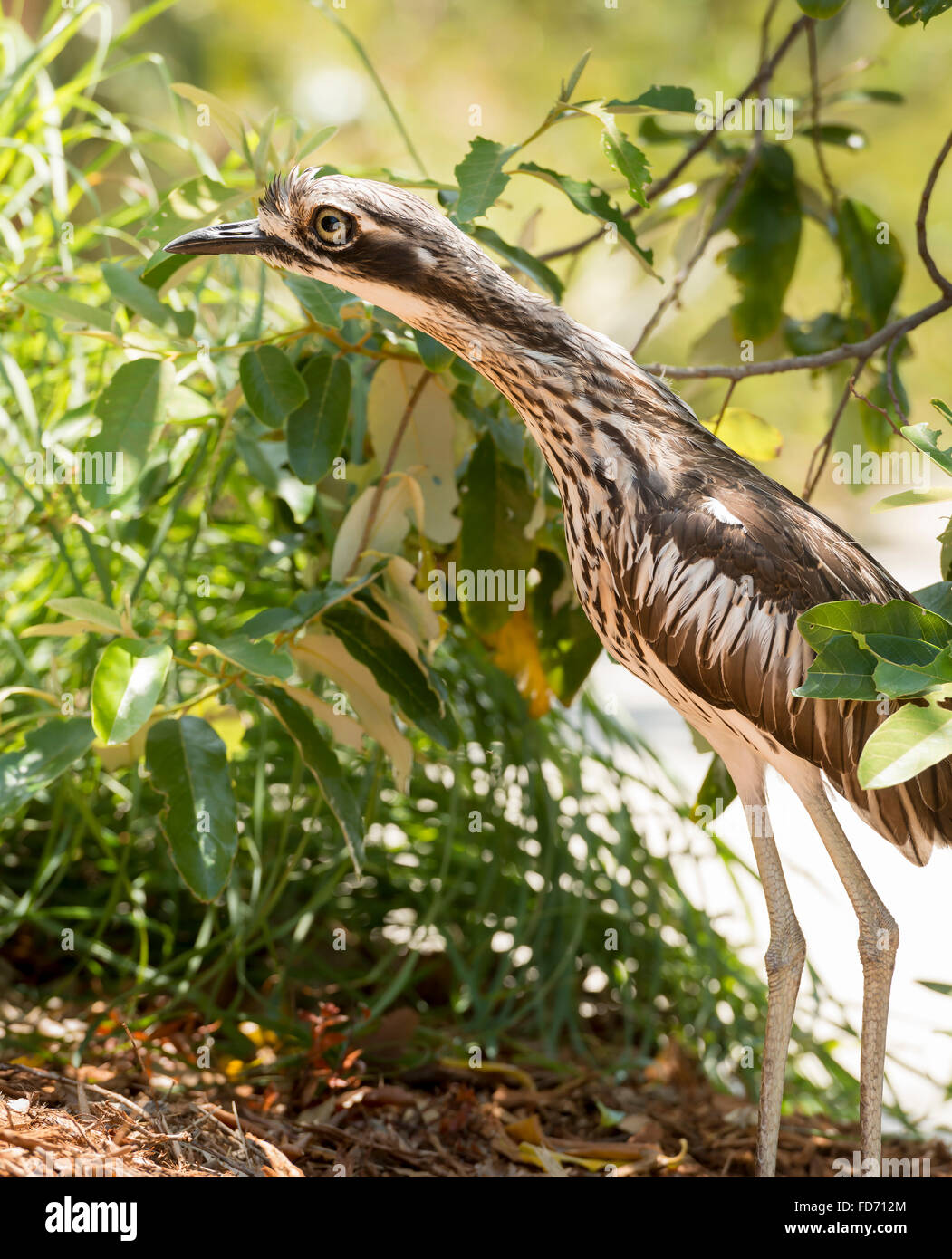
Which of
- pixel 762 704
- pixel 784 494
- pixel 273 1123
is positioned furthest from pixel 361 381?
pixel 273 1123

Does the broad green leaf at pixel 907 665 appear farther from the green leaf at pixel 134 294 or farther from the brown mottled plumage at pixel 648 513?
the green leaf at pixel 134 294

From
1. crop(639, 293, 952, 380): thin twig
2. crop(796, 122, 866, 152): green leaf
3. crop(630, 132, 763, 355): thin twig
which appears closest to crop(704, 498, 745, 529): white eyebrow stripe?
crop(639, 293, 952, 380): thin twig

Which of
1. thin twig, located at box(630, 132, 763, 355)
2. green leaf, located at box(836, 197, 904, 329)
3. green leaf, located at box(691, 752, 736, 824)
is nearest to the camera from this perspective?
green leaf, located at box(691, 752, 736, 824)

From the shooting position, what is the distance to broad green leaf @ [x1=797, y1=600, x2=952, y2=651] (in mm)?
1349

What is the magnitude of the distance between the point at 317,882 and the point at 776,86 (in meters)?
6.02

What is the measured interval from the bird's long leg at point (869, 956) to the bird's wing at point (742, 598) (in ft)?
0.25

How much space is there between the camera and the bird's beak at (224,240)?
5.38 feet

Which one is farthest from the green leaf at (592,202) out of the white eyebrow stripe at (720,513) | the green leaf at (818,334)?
the green leaf at (818,334)

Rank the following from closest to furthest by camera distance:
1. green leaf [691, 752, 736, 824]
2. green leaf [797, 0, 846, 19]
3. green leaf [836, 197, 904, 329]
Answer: green leaf [797, 0, 846, 19] → green leaf [691, 752, 736, 824] → green leaf [836, 197, 904, 329]

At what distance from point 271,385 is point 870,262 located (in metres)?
1.31

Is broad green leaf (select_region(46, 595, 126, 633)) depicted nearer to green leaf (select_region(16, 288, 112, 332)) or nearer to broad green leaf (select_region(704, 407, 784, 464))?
green leaf (select_region(16, 288, 112, 332))

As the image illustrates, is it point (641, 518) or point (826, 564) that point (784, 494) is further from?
point (641, 518)

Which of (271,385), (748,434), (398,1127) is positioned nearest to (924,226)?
(748,434)
